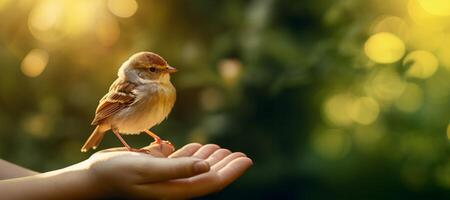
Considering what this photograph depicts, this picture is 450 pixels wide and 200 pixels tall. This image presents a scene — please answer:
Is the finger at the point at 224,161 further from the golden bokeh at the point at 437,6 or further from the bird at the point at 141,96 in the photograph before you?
the golden bokeh at the point at 437,6

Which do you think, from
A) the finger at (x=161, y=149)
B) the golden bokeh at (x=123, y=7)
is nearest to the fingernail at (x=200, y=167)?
the finger at (x=161, y=149)

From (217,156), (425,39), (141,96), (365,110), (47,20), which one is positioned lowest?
(217,156)

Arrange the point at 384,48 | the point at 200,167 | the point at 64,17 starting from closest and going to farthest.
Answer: the point at 200,167, the point at 64,17, the point at 384,48

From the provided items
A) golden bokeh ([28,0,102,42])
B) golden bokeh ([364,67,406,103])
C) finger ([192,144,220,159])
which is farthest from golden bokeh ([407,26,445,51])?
finger ([192,144,220,159])

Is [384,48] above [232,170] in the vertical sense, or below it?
above

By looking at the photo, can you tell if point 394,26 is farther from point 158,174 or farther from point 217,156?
point 158,174

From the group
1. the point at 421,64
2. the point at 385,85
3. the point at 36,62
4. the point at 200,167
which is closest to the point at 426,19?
the point at 421,64

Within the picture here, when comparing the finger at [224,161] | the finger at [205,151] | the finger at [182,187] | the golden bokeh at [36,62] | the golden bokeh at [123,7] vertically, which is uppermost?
the golden bokeh at [123,7]
